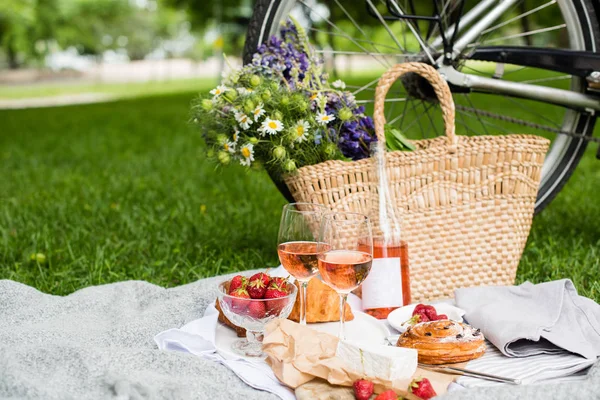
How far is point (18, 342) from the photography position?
6.66 feet

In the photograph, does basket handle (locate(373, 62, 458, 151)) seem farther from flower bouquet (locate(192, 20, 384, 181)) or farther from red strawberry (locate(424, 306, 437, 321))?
red strawberry (locate(424, 306, 437, 321))

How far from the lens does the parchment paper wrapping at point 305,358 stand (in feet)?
5.54

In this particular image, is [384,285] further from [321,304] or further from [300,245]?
[300,245]

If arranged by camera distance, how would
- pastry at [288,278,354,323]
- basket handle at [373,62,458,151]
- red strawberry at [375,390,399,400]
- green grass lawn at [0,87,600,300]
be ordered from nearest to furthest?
1. red strawberry at [375,390,399,400]
2. pastry at [288,278,354,323]
3. basket handle at [373,62,458,151]
4. green grass lawn at [0,87,600,300]

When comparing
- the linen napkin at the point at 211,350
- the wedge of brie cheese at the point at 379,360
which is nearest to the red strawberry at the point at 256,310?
the linen napkin at the point at 211,350

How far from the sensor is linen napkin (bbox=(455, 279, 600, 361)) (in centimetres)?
196

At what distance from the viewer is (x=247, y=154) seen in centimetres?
251

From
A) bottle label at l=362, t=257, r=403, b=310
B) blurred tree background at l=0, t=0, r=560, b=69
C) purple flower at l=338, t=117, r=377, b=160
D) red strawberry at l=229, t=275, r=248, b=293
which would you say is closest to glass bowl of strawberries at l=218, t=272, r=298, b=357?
red strawberry at l=229, t=275, r=248, b=293

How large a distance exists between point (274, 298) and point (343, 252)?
23cm

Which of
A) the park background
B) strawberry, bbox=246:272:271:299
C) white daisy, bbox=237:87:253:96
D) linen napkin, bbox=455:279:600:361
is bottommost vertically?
the park background

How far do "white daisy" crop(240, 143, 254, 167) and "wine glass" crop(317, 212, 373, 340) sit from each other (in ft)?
2.13

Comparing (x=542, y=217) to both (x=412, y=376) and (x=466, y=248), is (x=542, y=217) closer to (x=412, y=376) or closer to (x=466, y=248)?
(x=466, y=248)

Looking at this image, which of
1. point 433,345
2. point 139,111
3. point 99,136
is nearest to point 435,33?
point 433,345

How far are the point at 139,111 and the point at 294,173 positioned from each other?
29.8ft
